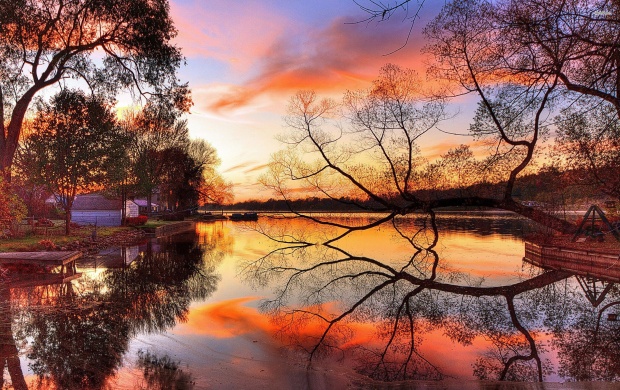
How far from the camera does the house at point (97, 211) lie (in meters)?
48.5

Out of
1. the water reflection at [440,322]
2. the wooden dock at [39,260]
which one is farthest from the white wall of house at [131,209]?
the water reflection at [440,322]

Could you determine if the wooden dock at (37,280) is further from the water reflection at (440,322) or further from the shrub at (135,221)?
the shrub at (135,221)

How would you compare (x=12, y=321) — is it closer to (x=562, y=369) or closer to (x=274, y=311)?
(x=274, y=311)

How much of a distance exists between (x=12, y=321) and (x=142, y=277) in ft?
26.3

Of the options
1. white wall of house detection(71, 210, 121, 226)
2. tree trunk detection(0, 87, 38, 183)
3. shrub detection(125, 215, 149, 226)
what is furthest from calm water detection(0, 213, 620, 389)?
white wall of house detection(71, 210, 121, 226)

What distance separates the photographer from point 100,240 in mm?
30531

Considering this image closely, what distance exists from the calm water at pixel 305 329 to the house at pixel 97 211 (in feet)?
104

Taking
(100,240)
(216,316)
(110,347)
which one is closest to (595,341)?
(216,316)

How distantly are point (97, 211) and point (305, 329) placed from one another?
49.7m

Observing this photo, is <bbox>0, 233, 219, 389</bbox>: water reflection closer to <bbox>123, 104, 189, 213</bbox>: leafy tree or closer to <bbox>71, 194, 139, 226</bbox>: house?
<bbox>123, 104, 189, 213</bbox>: leafy tree

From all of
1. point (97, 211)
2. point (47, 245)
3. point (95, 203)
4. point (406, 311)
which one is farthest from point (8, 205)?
point (95, 203)

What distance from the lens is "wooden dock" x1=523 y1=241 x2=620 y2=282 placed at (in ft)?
58.7

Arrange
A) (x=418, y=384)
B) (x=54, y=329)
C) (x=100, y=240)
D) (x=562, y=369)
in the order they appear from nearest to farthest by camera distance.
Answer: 1. (x=418, y=384)
2. (x=562, y=369)
3. (x=54, y=329)
4. (x=100, y=240)

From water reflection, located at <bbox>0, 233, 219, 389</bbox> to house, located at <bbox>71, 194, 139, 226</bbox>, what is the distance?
31.9 meters
